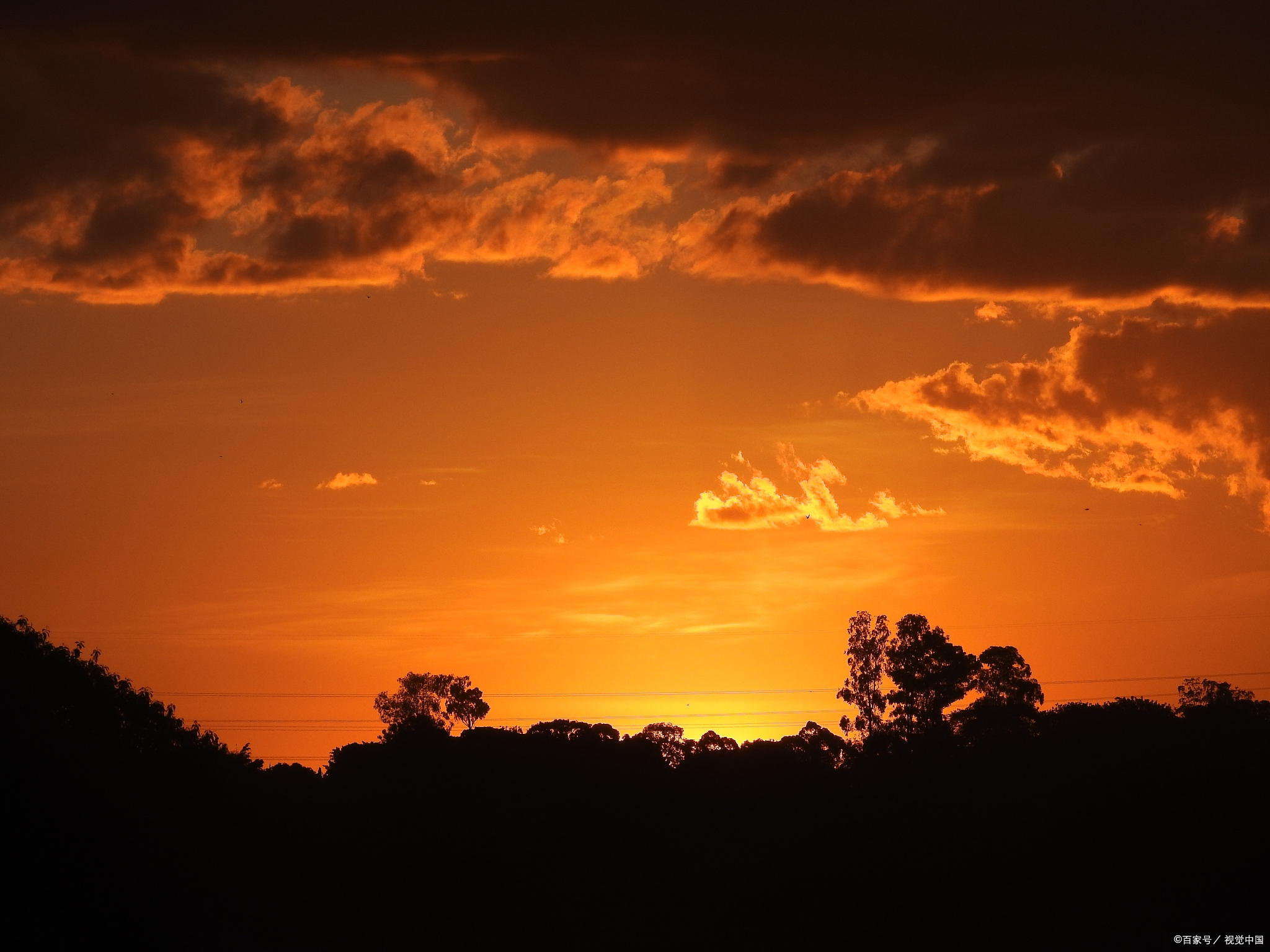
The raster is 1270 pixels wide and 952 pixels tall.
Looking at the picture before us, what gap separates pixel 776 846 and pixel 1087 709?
44.3 metres

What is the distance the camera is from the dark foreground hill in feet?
166

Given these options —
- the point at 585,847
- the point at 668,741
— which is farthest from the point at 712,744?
the point at 585,847

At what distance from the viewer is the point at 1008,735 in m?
101

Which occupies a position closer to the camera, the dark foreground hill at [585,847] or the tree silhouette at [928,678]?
the dark foreground hill at [585,847]

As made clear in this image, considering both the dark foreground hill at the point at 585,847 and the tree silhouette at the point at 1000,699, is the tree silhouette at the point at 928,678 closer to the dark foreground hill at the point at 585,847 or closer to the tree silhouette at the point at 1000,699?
the tree silhouette at the point at 1000,699

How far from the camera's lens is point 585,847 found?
68.9 meters

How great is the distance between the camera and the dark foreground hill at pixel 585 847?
1996 inches

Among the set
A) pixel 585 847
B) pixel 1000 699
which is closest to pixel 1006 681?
pixel 1000 699

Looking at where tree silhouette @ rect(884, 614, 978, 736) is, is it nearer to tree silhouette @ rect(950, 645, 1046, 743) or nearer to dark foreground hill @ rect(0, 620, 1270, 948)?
tree silhouette @ rect(950, 645, 1046, 743)

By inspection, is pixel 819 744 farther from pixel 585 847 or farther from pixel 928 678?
pixel 585 847

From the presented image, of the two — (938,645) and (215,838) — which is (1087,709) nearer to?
(938,645)

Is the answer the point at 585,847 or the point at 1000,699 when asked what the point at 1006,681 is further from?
the point at 585,847

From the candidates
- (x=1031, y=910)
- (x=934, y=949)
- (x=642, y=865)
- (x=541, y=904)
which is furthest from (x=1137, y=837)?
(x=541, y=904)

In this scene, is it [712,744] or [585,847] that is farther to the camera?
[712,744]
